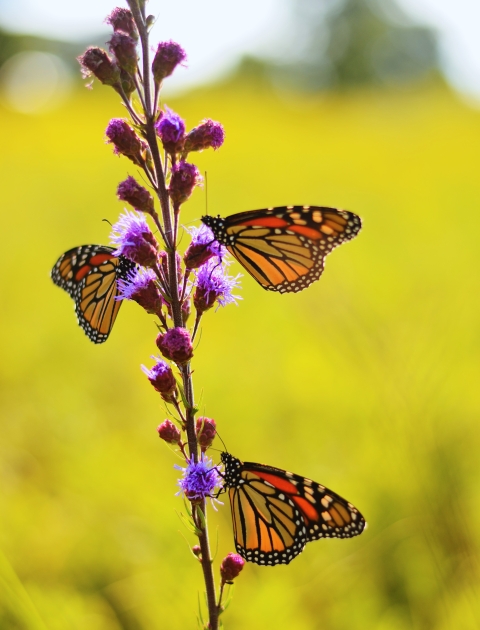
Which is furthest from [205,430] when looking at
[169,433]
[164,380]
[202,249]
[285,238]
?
[285,238]

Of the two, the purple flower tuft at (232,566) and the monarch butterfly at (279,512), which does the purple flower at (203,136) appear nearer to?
the monarch butterfly at (279,512)

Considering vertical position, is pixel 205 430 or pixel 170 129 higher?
pixel 170 129

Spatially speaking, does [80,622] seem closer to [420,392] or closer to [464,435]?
[420,392]

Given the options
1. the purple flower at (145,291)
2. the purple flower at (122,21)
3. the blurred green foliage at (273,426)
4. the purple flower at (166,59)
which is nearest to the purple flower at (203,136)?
the purple flower at (166,59)

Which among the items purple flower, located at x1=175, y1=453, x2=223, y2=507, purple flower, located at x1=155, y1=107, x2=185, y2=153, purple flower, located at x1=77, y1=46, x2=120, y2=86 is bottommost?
purple flower, located at x1=175, y1=453, x2=223, y2=507

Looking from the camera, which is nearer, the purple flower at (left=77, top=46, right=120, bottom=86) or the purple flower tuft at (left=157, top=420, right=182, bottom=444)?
the purple flower at (left=77, top=46, right=120, bottom=86)

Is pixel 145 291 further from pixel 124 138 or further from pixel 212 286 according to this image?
pixel 124 138

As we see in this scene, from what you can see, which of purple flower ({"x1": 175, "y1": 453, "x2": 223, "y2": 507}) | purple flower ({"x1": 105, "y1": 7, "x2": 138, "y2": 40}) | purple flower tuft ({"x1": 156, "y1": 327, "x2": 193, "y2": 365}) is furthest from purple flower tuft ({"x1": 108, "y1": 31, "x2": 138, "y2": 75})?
purple flower ({"x1": 175, "y1": 453, "x2": 223, "y2": 507})

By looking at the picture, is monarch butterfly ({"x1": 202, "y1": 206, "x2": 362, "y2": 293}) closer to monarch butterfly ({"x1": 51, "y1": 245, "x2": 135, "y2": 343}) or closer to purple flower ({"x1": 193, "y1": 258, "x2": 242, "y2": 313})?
purple flower ({"x1": 193, "y1": 258, "x2": 242, "y2": 313})
